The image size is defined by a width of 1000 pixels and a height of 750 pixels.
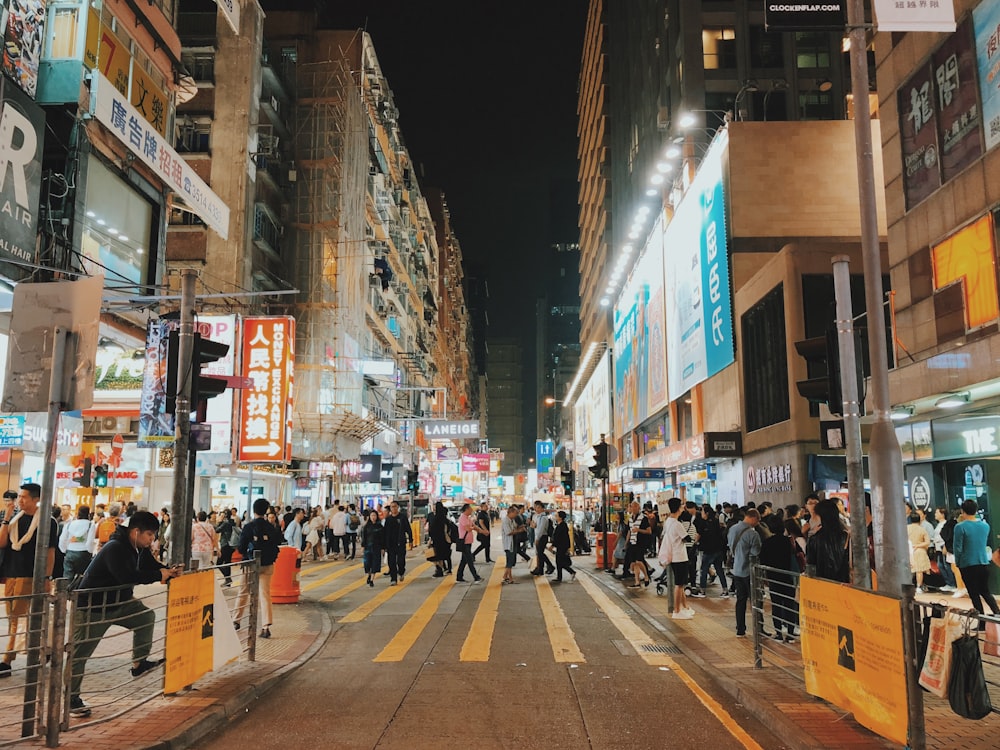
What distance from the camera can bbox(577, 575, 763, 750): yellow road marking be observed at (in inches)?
267

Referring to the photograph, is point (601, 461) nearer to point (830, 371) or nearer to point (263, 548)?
point (263, 548)

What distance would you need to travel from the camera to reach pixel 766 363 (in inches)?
1021

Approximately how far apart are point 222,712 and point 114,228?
14399mm

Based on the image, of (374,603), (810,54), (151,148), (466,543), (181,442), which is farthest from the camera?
(810,54)

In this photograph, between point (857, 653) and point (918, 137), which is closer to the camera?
point (857, 653)

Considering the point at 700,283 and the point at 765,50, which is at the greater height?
the point at 765,50

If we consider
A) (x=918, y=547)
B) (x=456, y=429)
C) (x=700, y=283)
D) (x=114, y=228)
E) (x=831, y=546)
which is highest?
(x=700, y=283)

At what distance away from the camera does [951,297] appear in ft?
46.8

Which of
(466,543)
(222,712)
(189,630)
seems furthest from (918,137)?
(222,712)

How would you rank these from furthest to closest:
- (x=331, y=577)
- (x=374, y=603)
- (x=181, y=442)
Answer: (x=331, y=577), (x=374, y=603), (x=181, y=442)

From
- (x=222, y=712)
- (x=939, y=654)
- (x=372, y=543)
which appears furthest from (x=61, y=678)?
(x=372, y=543)

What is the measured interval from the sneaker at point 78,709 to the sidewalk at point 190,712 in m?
0.08

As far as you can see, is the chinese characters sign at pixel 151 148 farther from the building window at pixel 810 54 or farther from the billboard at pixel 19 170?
the building window at pixel 810 54

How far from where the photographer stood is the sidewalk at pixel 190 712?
20.2 ft
